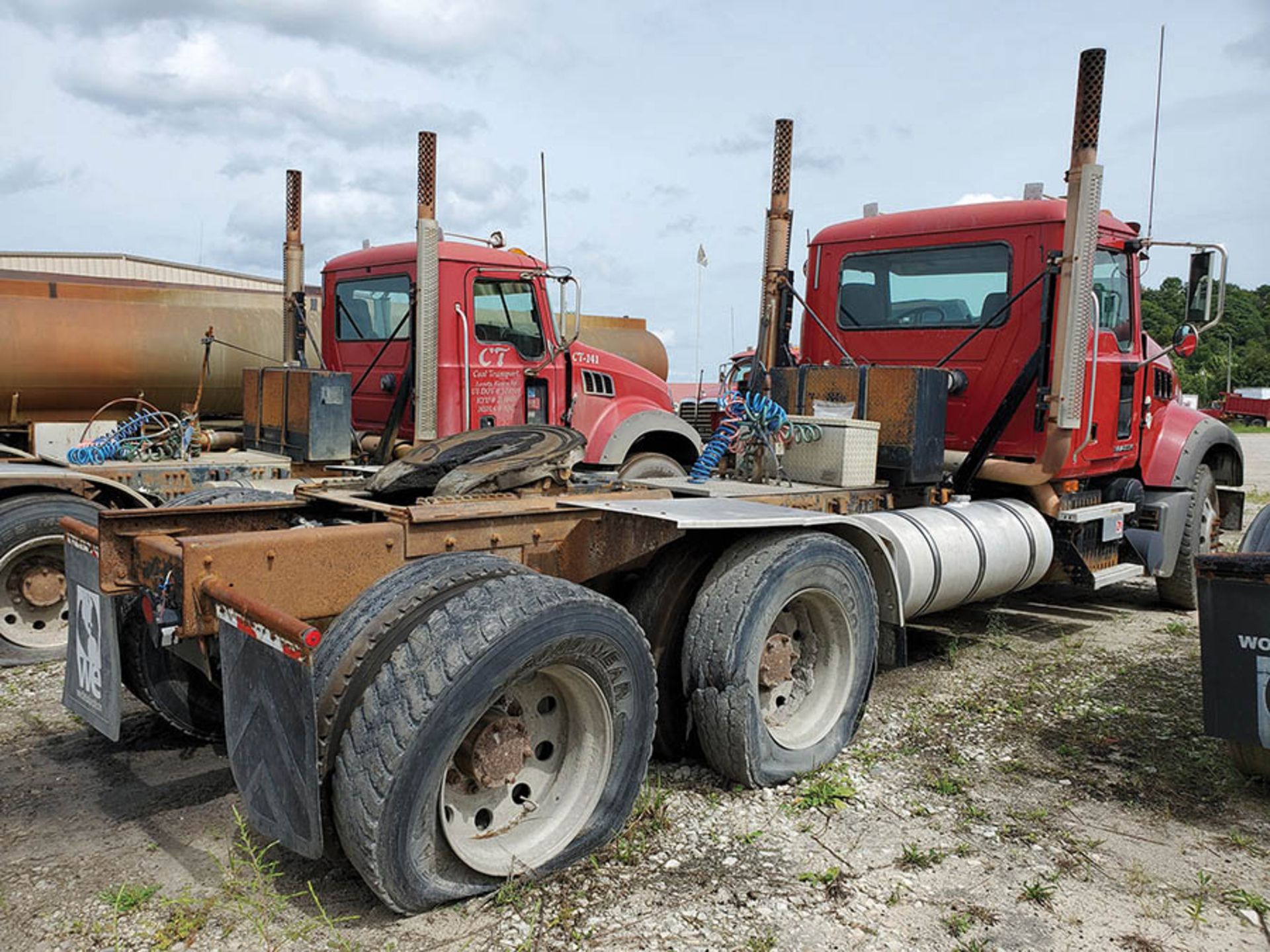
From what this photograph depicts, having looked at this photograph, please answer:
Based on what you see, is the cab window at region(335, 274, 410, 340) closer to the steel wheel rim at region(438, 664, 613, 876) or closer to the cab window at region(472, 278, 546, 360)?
the cab window at region(472, 278, 546, 360)

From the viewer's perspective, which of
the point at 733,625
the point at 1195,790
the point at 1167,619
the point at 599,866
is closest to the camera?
the point at 599,866

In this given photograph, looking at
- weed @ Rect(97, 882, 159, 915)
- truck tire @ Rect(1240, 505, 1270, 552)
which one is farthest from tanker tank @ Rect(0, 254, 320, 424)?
truck tire @ Rect(1240, 505, 1270, 552)

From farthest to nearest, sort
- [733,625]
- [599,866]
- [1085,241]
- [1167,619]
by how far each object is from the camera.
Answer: [1167,619]
[1085,241]
[733,625]
[599,866]

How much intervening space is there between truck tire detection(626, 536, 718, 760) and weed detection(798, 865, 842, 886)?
0.86 metres

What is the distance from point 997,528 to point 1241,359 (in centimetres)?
5583

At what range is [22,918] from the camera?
3.17 metres

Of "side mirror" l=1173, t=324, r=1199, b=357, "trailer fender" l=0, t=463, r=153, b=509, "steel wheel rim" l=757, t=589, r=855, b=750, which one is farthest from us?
"side mirror" l=1173, t=324, r=1199, b=357

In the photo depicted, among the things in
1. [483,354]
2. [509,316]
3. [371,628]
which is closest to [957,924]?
[371,628]

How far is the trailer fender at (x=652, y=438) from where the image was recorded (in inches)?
362

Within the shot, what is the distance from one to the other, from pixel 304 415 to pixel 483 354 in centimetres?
150

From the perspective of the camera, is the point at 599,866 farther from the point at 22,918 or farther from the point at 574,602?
the point at 22,918

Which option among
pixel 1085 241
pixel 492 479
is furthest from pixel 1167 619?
pixel 492 479

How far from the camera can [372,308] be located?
29.3ft

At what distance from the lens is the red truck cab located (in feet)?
27.2
